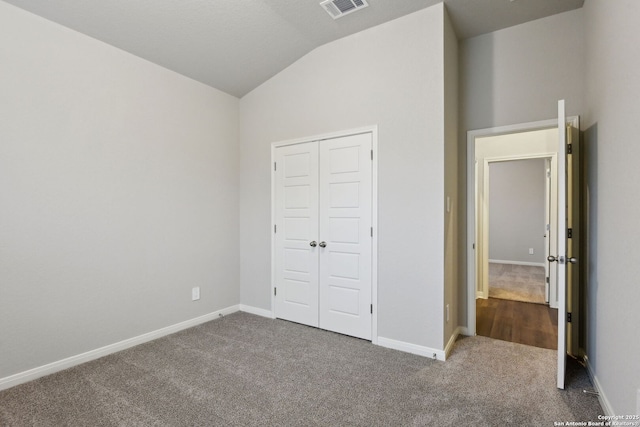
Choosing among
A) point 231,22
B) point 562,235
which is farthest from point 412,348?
point 231,22

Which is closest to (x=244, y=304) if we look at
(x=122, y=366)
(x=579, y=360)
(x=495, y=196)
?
(x=122, y=366)

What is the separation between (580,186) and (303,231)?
271 centimetres

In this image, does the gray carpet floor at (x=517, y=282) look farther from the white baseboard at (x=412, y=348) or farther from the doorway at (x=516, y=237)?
the white baseboard at (x=412, y=348)

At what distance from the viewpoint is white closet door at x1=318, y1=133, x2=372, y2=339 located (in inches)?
124

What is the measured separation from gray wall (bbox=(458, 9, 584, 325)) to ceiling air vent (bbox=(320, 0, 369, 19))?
1.33m

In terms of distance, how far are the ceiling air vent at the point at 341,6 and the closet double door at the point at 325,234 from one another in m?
1.12

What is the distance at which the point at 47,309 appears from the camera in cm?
248

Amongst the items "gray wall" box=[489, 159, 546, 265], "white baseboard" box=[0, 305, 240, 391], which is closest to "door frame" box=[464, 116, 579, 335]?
"white baseboard" box=[0, 305, 240, 391]

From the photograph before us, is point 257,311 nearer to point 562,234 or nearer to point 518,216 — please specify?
point 562,234

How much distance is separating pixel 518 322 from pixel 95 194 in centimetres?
470

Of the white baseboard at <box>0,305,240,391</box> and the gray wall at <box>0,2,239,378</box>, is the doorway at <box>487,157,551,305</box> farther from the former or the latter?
the gray wall at <box>0,2,239,378</box>

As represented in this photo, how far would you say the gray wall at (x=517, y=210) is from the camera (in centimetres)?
738

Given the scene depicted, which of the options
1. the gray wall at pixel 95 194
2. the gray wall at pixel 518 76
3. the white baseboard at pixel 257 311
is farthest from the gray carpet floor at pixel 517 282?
the gray wall at pixel 95 194

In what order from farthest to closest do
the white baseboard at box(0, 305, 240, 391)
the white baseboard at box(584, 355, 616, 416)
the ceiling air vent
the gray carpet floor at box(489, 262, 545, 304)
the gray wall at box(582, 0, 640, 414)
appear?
the gray carpet floor at box(489, 262, 545, 304) < the ceiling air vent < the white baseboard at box(0, 305, 240, 391) < the white baseboard at box(584, 355, 616, 416) < the gray wall at box(582, 0, 640, 414)
